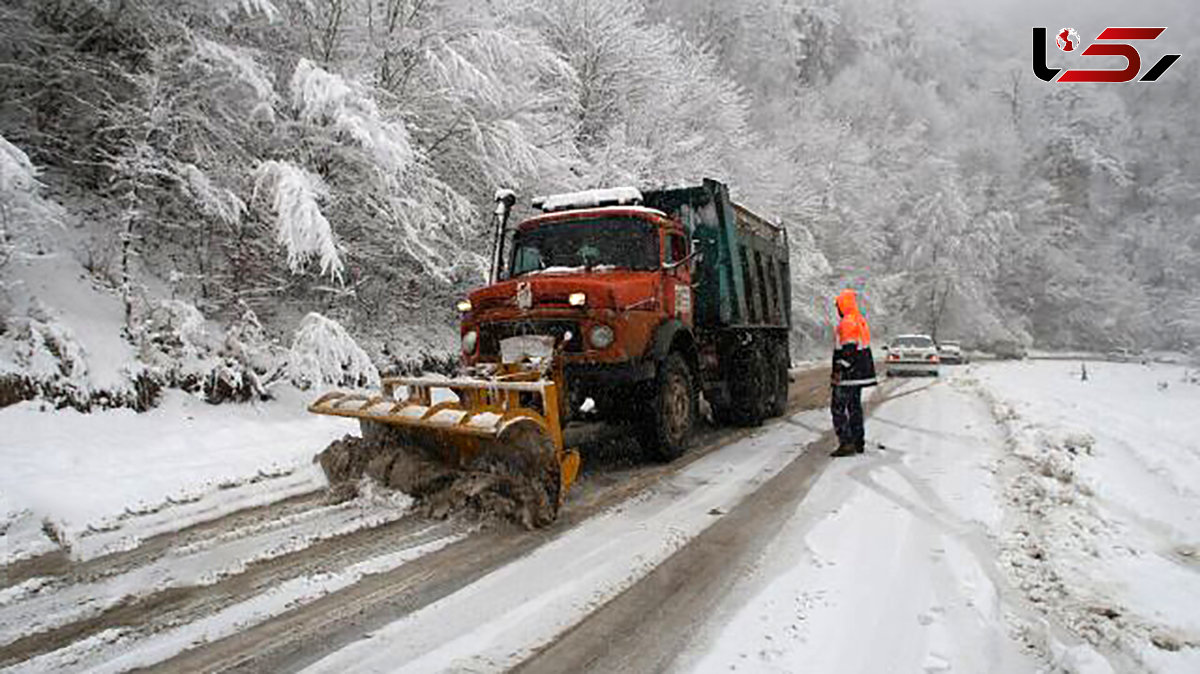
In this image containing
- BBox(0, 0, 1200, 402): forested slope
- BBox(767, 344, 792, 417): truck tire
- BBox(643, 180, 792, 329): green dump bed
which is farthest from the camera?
BBox(767, 344, 792, 417): truck tire

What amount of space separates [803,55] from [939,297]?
18.4 m

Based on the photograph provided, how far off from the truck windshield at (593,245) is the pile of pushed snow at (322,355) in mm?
2332

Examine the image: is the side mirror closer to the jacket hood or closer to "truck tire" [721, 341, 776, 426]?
the jacket hood

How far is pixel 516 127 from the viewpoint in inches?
432

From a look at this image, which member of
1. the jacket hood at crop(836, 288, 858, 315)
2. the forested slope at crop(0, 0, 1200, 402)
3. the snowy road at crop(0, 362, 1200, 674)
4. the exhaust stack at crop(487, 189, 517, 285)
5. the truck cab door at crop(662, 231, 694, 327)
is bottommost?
the snowy road at crop(0, 362, 1200, 674)

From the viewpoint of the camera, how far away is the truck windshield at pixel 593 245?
707 centimetres

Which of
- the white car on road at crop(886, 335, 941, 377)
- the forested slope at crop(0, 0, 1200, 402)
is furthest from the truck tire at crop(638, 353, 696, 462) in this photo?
the white car on road at crop(886, 335, 941, 377)

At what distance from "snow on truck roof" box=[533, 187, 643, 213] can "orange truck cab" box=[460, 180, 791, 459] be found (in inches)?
0.5

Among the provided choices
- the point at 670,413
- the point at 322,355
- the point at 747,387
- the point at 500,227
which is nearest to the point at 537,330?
the point at 670,413

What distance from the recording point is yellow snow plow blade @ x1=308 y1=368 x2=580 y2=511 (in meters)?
4.60

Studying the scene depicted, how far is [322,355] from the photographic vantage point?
8.07 meters

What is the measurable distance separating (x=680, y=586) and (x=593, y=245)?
419cm

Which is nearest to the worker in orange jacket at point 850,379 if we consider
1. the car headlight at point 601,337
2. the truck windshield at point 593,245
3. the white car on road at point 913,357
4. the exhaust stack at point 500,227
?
the truck windshield at point 593,245

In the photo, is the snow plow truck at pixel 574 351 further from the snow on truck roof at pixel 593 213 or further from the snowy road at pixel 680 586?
the snowy road at pixel 680 586
